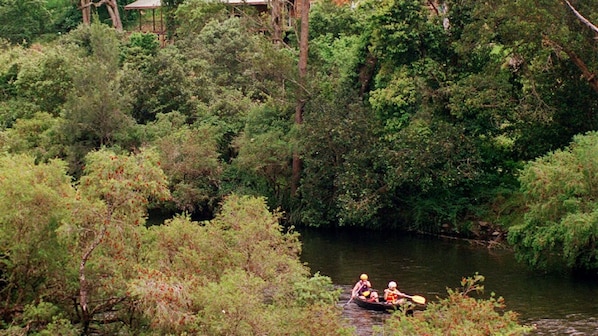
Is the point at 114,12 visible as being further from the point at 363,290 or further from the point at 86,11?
the point at 363,290

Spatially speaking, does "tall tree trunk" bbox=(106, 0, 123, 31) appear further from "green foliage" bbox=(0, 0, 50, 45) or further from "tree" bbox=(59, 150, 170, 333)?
"tree" bbox=(59, 150, 170, 333)

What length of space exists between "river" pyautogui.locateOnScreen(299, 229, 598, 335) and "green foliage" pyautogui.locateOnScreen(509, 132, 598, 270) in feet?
3.09

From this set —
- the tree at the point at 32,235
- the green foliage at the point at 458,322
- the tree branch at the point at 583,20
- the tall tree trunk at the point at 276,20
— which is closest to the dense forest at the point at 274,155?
the tree at the point at 32,235

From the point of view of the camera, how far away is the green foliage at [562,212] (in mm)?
34109

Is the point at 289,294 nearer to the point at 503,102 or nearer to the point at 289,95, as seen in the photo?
the point at 503,102

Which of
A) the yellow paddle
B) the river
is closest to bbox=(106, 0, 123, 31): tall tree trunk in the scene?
the river

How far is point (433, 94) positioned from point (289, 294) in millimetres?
20467

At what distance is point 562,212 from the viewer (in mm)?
35438

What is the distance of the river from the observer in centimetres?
3141

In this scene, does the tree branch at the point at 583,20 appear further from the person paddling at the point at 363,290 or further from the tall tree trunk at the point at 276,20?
the tall tree trunk at the point at 276,20

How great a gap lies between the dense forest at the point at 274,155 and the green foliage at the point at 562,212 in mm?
79

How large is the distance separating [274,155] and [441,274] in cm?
1320

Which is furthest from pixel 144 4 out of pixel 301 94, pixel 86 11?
pixel 301 94

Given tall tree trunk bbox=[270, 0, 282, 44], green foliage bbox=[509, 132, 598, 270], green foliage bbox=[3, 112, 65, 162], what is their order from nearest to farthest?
green foliage bbox=[509, 132, 598, 270]
green foliage bbox=[3, 112, 65, 162]
tall tree trunk bbox=[270, 0, 282, 44]
